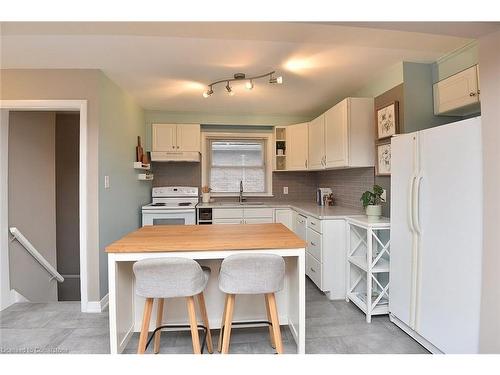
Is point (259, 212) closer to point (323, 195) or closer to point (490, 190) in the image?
point (323, 195)

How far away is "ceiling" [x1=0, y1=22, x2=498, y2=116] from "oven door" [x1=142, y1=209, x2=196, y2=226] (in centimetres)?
163

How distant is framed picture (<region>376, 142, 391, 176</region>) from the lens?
268 centimetres

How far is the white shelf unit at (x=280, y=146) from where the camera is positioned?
4368 millimetres

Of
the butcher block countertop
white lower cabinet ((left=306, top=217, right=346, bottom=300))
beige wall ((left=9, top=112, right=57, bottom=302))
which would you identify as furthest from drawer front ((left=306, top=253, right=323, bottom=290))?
beige wall ((left=9, top=112, right=57, bottom=302))

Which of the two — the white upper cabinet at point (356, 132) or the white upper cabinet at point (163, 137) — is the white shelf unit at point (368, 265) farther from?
the white upper cabinet at point (163, 137)

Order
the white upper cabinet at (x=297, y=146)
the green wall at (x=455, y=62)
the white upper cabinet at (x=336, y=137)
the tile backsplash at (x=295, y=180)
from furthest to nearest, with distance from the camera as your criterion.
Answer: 1. the white upper cabinet at (x=297, y=146)
2. the tile backsplash at (x=295, y=180)
3. the white upper cabinet at (x=336, y=137)
4. the green wall at (x=455, y=62)

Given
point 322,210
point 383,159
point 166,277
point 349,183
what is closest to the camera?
point 166,277

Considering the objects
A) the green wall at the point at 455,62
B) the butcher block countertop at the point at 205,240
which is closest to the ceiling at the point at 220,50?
the green wall at the point at 455,62

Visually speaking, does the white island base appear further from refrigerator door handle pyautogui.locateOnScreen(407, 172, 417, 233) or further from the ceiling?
the ceiling

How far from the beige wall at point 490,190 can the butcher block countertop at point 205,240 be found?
0.99 meters

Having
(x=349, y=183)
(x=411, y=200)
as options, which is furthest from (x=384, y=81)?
(x=411, y=200)

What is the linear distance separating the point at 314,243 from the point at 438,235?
4.63 ft

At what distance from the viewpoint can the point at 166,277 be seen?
1594 mm
